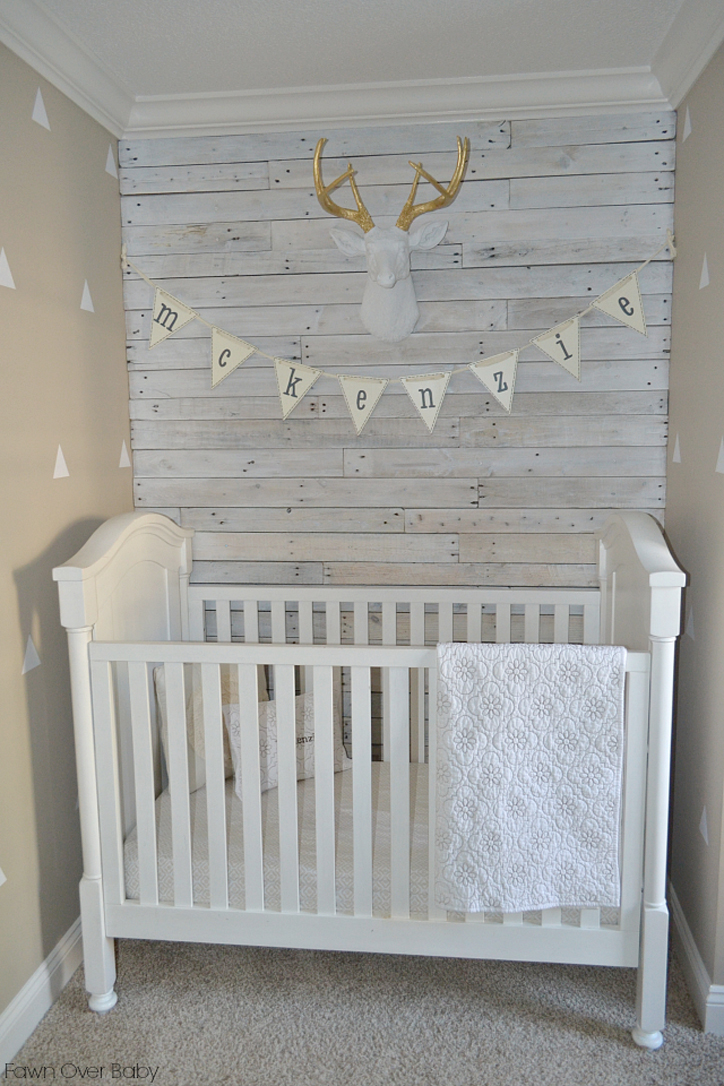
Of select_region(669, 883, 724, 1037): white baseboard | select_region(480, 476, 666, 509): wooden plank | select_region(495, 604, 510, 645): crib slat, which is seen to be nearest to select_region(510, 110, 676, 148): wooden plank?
select_region(480, 476, 666, 509): wooden plank

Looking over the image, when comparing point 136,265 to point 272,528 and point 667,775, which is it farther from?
point 667,775

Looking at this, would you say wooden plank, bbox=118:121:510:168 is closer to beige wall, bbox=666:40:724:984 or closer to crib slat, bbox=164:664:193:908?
beige wall, bbox=666:40:724:984

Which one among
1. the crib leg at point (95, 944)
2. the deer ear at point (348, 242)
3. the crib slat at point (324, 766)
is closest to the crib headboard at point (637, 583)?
the crib slat at point (324, 766)

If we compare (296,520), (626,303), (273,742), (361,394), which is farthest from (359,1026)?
(626,303)

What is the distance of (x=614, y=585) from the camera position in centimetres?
213

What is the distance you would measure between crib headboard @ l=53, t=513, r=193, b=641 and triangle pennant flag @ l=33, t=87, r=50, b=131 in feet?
3.14

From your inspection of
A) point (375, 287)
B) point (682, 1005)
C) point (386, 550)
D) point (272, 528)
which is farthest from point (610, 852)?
point (375, 287)

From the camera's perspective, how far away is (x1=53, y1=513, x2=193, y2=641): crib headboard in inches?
68.6

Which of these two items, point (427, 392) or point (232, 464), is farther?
point (232, 464)

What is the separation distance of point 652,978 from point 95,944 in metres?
1.22

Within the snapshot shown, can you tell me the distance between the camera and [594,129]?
86.7 inches

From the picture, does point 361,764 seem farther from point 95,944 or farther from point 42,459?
point 42,459

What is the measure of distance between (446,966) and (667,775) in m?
0.78

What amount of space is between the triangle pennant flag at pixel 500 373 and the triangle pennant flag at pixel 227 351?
2.21 ft
